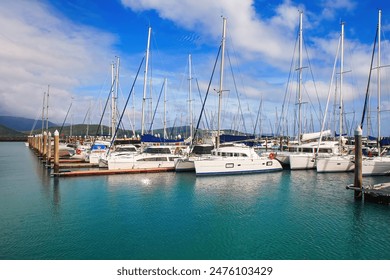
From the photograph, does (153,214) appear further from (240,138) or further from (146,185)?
(240,138)

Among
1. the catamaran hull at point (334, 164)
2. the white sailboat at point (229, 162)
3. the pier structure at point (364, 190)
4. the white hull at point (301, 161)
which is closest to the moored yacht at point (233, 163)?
the white sailboat at point (229, 162)

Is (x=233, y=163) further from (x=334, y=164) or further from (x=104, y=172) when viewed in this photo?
(x=104, y=172)

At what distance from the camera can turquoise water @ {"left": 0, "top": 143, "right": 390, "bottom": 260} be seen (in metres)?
12.1

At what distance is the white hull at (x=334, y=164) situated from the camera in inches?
1320

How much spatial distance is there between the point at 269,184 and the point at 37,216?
775 inches

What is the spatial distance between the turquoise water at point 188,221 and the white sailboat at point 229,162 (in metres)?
3.80

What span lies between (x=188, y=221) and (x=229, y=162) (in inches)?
634

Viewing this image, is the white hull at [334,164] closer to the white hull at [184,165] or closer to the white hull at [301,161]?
the white hull at [301,161]

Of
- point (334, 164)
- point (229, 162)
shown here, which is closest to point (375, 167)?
point (334, 164)

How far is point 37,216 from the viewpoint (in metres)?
16.9

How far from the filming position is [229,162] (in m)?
31.3

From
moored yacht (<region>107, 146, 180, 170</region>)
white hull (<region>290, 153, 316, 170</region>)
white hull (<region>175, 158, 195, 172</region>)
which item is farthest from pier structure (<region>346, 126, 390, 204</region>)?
moored yacht (<region>107, 146, 180, 170</region>)

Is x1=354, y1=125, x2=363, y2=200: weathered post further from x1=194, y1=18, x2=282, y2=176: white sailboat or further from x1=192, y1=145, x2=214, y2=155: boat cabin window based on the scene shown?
x1=192, y1=145, x2=214, y2=155: boat cabin window

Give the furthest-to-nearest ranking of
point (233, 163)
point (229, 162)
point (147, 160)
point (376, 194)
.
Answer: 1. point (147, 160)
2. point (233, 163)
3. point (229, 162)
4. point (376, 194)
